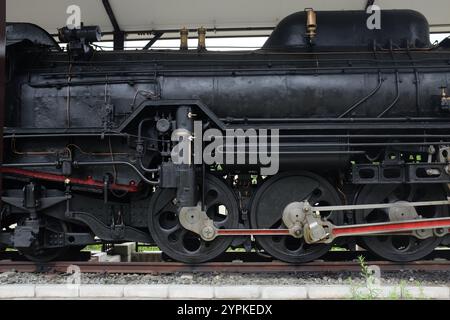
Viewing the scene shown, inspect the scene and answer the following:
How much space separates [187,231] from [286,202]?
1379 millimetres

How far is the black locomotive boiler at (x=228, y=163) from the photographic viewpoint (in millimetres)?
5570

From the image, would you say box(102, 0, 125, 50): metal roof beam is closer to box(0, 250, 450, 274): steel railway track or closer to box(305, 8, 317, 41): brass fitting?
box(305, 8, 317, 41): brass fitting

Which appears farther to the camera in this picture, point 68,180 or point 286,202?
point 286,202

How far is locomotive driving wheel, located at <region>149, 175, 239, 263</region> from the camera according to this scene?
577cm

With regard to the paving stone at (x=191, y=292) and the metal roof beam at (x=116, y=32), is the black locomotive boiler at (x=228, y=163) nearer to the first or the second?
the paving stone at (x=191, y=292)

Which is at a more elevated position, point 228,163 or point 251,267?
point 228,163

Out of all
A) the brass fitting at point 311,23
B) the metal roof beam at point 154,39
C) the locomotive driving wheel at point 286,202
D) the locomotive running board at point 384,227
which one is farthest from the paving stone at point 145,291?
the metal roof beam at point 154,39

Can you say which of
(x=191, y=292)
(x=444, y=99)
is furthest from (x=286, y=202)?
(x=444, y=99)

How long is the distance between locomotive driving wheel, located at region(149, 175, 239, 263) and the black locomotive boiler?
0.02 m

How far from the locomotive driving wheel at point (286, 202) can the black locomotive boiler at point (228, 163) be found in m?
0.01

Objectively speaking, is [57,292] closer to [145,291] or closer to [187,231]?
[145,291]

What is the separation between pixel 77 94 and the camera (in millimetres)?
5883

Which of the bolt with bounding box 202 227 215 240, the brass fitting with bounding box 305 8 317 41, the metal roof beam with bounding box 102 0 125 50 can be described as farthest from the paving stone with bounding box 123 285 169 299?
the metal roof beam with bounding box 102 0 125 50

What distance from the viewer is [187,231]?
231 inches
